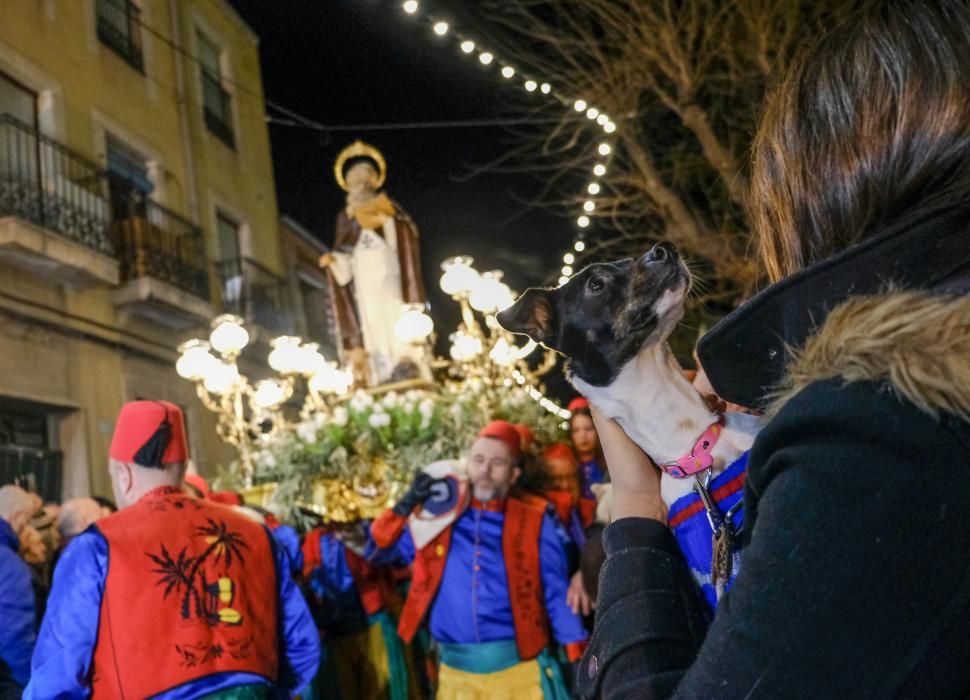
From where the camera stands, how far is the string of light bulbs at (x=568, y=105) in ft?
25.6

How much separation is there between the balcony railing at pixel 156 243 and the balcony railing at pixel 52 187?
506 millimetres

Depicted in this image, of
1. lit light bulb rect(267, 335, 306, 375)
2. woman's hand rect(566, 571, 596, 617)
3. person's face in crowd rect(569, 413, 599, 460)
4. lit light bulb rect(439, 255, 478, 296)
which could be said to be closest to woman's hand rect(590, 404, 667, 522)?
woman's hand rect(566, 571, 596, 617)

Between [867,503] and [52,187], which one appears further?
[52,187]

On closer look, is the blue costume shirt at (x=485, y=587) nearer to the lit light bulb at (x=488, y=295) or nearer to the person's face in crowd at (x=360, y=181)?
the lit light bulb at (x=488, y=295)

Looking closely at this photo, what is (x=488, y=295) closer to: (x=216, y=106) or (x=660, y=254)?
(x=660, y=254)

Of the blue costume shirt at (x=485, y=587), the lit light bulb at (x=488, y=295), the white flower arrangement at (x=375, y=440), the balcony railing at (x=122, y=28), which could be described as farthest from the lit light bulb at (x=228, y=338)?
the balcony railing at (x=122, y=28)

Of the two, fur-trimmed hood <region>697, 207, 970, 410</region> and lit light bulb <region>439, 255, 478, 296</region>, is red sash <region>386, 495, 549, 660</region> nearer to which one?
lit light bulb <region>439, 255, 478, 296</region>

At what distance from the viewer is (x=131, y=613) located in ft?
9.39

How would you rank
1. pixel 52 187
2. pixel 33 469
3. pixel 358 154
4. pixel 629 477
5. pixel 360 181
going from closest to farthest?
pixel 629 477 → pixel 33 469 → pixel 52 187 → pixel 360 181 → pixel 358 154

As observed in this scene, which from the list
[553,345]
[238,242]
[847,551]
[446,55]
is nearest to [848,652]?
[847,551]

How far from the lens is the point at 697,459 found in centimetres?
137

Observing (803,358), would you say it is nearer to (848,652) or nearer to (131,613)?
(848,652)

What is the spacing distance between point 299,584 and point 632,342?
410 cm

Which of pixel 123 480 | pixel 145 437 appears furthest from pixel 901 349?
pixel 123 480
